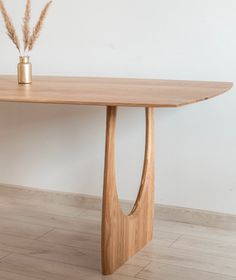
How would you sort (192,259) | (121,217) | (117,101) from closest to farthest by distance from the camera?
(117,101) → (121,217) → (192,259)

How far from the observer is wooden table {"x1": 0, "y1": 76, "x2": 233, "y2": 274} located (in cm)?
208

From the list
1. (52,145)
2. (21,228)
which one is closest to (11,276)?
(21,228)

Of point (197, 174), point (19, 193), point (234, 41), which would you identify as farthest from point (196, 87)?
point (19, 193)

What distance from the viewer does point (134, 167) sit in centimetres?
317

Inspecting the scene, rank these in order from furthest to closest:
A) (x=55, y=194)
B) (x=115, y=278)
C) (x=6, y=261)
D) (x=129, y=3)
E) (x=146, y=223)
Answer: (x=55, y=194), (x=129, y=3), (x=146, y=223), (x=6, y=261), (x=115, y=278)

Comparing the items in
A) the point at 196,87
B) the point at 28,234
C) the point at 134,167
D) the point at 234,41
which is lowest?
the point at 28,234

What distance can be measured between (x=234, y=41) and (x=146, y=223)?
94 cm

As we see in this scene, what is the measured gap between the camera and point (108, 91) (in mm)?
2342

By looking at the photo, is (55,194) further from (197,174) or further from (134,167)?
(197,174)

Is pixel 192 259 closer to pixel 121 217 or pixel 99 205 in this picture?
pixel 121 217

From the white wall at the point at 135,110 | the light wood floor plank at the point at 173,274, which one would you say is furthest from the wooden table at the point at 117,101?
the white wall at the point at 135,110

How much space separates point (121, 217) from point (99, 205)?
0.82 metres

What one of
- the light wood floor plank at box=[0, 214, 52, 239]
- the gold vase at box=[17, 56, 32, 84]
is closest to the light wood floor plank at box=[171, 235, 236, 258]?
the light wood floor plank at box=[0, 214, 52, 239]

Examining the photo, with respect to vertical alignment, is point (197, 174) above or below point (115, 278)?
above
